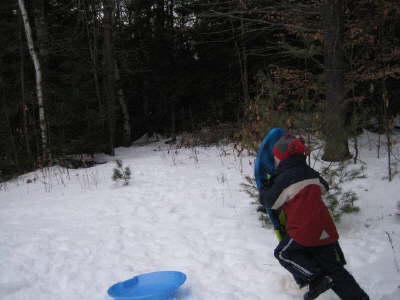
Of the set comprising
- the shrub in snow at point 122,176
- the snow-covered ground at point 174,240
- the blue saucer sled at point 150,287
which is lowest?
the snow-covered ground at point 174,240

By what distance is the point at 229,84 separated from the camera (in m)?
16.8

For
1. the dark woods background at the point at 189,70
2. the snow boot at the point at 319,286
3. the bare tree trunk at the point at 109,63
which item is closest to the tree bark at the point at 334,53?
the dark woods background at the point at 189,70

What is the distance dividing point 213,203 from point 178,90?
39.0 feet

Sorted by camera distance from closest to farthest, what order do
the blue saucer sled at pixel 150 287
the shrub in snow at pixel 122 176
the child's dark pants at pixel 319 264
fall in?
the child's dark pants at pixel 319 264
the blue saucer sled at pixel 150 287
the shrub in snow at pixel 122 176

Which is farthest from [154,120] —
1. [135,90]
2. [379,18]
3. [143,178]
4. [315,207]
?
[315,207]

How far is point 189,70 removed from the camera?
1753cm

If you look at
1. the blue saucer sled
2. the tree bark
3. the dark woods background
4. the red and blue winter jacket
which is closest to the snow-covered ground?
the blue saucer sled

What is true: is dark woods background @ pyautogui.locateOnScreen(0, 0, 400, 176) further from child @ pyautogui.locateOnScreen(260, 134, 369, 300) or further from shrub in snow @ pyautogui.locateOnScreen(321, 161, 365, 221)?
child @ pyautogui.locateOnScreen(260, 134, 369, 300)

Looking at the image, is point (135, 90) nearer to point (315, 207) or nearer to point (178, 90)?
point (178, 90)

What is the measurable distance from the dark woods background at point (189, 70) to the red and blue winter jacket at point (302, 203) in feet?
6.02

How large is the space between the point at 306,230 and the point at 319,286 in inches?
16.4

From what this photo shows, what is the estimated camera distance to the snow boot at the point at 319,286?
2438 mm

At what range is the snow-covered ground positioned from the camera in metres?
3.14

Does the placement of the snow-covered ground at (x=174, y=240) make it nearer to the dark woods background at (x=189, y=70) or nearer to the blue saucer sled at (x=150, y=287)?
the blue saucer sled at (x=150, y=287)
